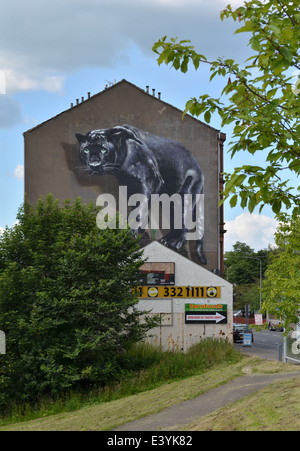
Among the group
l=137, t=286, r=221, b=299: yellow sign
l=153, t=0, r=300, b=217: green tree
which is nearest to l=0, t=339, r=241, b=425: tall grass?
l=137, t=286, r=221, b=299: yellow sign

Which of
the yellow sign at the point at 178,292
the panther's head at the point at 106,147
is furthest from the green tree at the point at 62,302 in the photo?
the panther's head at the point at 106,147

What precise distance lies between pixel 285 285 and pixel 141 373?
664cm

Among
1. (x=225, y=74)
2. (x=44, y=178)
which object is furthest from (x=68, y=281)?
(x=44, y=178)

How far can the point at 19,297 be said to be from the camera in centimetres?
2211

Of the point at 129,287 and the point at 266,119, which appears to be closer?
the point at 266,119

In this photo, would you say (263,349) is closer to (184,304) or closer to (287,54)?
(184,304)

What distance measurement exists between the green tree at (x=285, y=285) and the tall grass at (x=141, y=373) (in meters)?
3.50

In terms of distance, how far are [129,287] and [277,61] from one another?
1738 cm

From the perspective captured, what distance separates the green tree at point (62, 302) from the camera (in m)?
21.2

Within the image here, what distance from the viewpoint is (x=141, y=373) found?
22.7 metres

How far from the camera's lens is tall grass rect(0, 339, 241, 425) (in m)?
19.9

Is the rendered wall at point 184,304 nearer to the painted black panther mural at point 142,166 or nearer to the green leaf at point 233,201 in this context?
the painted black panther mural at point 142,166

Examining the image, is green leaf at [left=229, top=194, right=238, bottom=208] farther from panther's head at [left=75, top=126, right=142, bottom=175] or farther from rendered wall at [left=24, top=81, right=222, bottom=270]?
panther's head at [left=75, top=126, right=142, bottom=175]
